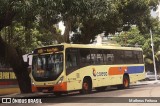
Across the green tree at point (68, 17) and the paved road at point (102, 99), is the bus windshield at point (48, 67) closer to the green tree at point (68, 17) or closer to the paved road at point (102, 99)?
the paved road at point (102, 99)

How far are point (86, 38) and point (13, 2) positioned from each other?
14.4 meters

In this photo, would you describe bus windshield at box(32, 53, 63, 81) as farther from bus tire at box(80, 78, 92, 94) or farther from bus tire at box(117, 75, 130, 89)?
bus tire at box(117, 75, 130, 89)

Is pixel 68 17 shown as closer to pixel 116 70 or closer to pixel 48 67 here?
pixel 48 67

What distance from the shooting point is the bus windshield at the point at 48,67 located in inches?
756

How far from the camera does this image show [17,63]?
2186 centimetres

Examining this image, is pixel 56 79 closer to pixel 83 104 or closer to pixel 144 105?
pixel 83 104

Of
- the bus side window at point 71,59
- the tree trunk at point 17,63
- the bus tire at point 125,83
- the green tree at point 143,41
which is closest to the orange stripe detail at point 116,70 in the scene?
the bus tire at point 125,83

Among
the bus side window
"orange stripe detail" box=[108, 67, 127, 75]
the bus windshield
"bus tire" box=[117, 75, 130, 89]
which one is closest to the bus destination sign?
the bus windshield

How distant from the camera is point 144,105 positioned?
13555 millimetres

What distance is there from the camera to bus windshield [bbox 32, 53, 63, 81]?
19203 millimetres

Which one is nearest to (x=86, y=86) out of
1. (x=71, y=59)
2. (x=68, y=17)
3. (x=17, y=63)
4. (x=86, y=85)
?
(x=86, y=85)

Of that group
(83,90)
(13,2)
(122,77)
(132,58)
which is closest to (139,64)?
(132,58)

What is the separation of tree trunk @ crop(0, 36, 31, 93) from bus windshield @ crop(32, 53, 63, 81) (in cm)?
201

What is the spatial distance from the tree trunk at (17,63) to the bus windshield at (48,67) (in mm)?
2010
